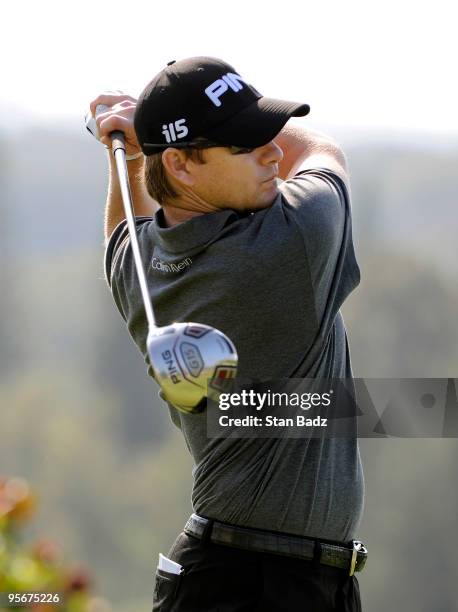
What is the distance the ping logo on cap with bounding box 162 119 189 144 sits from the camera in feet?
9.16

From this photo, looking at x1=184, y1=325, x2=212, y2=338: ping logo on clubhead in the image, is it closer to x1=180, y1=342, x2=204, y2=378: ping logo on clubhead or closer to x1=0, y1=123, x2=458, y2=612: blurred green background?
x1=180, y1=342, x2=204, y2=378: ping logo on clubhead

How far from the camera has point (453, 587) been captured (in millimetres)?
22250

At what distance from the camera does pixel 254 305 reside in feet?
8.93

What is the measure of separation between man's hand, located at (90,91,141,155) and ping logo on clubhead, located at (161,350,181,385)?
3.21 feet

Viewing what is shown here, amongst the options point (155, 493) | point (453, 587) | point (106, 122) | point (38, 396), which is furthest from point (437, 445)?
point (106, 122)

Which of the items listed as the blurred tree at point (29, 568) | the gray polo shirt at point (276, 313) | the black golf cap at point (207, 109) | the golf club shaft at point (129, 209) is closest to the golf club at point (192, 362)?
the golf club shaft at point (129, 209)

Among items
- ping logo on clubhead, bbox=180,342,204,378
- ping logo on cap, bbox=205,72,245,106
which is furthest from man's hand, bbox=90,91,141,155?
ping logo on clubhead, bbox=180,342,204,378

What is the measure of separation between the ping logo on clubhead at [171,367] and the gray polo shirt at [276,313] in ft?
1.17

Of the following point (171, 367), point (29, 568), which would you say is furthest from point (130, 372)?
point (171, 367)

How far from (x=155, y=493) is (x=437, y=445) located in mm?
5174

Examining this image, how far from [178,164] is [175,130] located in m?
0.08

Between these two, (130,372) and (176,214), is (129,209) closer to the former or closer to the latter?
(176,214)

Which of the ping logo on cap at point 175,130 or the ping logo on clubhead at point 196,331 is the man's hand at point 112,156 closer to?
the ping logo on cap at point 175,130

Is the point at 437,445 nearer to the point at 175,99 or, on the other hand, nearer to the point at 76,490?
the point at 76,490
